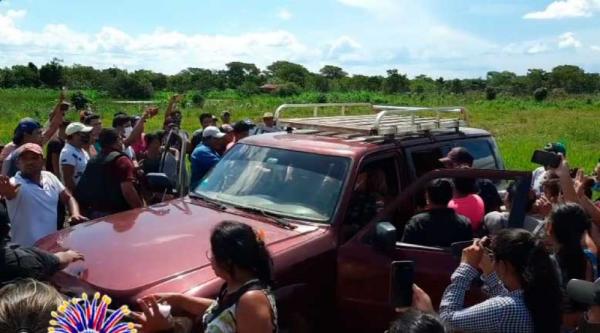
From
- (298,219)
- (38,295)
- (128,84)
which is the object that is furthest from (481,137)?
(128,84)

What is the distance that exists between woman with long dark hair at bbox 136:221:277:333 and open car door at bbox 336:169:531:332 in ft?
4.12

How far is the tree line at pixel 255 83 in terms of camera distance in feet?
197

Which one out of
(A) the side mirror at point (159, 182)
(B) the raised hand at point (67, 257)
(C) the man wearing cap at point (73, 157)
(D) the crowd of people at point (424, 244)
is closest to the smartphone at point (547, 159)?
(D) the crowd of people at point (424, 244)

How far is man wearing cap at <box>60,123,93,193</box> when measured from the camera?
6.62 m

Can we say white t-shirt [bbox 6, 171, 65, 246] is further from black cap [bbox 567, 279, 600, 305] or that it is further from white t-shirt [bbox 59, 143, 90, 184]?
black cap [bbox 567, 279, 600, 305]

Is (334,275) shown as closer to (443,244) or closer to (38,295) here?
(443,244)

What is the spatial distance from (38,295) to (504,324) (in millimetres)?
1939

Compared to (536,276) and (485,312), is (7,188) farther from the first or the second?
(536,276)

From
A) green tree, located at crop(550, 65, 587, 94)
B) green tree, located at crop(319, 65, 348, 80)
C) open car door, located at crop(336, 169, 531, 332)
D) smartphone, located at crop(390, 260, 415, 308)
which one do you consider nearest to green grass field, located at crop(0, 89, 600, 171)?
open car door, located at crop(336, 169, 531, 332)

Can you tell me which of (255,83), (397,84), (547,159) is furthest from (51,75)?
(547,159)

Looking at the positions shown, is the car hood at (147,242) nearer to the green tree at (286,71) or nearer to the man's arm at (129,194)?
the man's arm at (129,194)

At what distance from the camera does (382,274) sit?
13.8ft

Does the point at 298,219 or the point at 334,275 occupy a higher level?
the point at 298,219

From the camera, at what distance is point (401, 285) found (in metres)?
2.74
